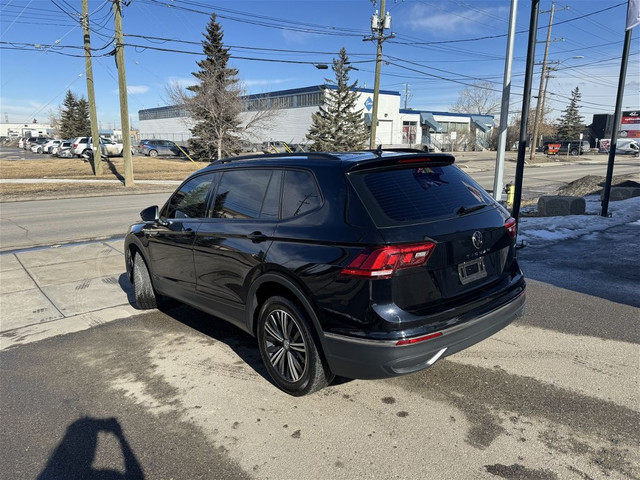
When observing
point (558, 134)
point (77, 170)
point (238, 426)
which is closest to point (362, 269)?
point (238, 426)

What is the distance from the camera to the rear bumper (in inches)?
112

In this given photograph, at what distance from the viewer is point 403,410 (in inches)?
128

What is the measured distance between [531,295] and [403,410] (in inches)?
124

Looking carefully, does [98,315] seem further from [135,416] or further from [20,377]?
[135,416]

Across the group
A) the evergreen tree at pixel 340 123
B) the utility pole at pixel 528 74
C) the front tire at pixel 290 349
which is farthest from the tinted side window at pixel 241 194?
the evergreen tree at pixel 340 123

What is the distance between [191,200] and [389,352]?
9.10ft

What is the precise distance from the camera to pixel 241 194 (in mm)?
3988

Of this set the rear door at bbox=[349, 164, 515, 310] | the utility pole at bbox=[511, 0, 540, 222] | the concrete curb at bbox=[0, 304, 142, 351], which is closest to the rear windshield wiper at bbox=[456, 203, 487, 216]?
the rear door at bbox=[349, 164, 515, 310]

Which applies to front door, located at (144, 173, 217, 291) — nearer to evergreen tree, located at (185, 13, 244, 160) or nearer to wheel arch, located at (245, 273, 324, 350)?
wheel arch, located at (245, 273, 324, 350)

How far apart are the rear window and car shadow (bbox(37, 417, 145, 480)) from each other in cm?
214

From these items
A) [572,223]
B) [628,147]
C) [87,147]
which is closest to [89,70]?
[87,147]

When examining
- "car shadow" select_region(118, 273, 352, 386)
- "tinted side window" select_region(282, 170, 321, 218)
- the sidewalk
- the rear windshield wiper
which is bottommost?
the sidewalk

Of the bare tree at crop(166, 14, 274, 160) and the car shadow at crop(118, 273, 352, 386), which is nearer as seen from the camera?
the car shadow at crop(118, 273, 352, 386)

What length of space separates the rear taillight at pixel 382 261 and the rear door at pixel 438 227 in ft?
0.15
